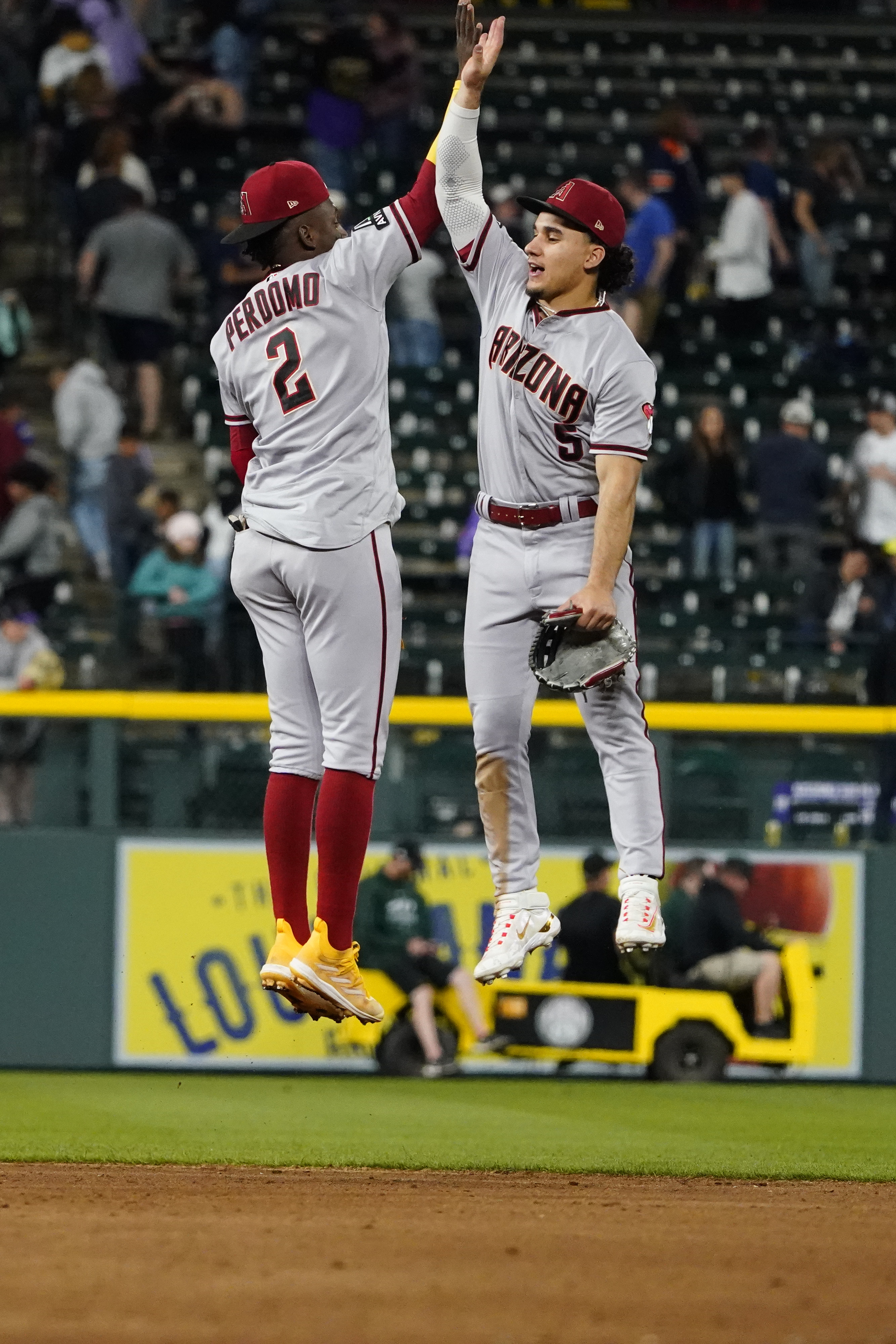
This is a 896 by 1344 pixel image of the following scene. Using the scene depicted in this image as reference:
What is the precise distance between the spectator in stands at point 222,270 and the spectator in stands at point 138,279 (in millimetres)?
445

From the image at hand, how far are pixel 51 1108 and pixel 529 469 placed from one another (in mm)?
5945

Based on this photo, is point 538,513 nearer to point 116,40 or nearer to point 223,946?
point 223,946

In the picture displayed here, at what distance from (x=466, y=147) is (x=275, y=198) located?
0.60 m

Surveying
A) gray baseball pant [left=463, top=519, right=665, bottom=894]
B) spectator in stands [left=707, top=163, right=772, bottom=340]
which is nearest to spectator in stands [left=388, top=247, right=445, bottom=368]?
spectator in stands [left=707, top=163, right=772, bottom=340]

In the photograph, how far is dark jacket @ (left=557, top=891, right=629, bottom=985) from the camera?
13.5m

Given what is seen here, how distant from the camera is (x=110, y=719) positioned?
43.8ft

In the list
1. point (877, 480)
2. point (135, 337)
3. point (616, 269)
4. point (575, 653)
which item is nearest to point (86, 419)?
point (135, 337)

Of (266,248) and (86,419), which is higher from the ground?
(86,419)

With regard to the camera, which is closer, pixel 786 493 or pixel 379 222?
pixel 379 222

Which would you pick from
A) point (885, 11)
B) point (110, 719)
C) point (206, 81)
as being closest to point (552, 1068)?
point (110, 719)

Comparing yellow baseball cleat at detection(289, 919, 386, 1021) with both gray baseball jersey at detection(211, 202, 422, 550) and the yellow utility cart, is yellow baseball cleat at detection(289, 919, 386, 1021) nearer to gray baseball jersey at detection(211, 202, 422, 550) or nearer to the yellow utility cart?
gray baseball jersey at detection(211, 202, 422, 550)

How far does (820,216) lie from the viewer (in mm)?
19531

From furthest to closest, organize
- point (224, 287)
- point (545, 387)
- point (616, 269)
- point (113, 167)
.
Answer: point (224, 287), point (113, 167), point (616, 269), point (545, 387)

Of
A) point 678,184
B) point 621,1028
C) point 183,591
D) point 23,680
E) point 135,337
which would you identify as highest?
point 678,184
